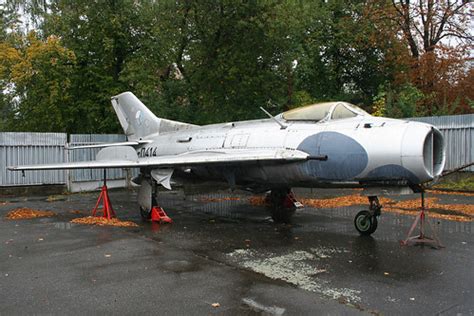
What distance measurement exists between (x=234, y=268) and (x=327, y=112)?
423cm

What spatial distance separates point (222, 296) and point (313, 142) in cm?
434

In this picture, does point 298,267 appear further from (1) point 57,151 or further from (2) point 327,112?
(1) point 57,151

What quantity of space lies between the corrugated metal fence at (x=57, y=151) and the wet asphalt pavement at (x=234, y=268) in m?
6.84

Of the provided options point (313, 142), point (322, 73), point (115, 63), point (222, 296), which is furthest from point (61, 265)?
point (322, 73)

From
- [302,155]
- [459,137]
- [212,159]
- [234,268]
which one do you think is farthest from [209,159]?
[459,137]

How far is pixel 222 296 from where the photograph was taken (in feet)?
16.5

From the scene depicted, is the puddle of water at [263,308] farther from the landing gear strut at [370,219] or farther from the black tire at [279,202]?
the black tire at [279,202]

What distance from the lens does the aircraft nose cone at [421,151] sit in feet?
23.2

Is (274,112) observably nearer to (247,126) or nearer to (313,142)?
(247,126)

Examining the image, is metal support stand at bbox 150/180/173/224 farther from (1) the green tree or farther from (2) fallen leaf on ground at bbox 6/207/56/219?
(1) the green tree

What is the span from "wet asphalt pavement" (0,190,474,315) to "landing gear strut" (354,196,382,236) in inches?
9.1

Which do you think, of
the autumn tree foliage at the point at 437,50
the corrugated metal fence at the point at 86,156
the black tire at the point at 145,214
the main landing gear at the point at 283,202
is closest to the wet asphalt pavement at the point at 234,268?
the black tire at the point at 145,214

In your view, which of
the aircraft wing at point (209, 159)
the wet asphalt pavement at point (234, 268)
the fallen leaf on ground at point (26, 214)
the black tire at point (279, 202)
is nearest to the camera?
the wet asphalt pavement at point (234, 268)

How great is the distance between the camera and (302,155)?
8.41 metres
